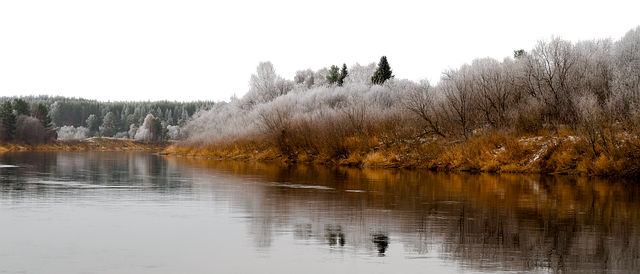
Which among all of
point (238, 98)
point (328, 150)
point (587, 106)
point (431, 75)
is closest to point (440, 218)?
point (587, 106)

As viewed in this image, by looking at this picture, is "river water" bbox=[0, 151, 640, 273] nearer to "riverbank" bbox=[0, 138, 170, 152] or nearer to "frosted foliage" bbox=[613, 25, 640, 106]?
"frosted foliage" bbox=[613, 25, 640, 106]

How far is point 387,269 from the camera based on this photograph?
391 inches

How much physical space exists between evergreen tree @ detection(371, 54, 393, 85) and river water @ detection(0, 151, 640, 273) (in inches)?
2664

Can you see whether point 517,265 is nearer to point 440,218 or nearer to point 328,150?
point 440,218

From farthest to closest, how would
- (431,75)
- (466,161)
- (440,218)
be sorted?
(431,75), (466,161), (440,218)

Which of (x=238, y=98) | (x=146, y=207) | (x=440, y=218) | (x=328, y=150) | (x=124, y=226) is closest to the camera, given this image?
(x=124, y=226)

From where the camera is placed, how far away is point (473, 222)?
1528cm

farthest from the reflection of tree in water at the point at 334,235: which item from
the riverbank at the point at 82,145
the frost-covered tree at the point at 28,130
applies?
the frost-covered tree at the point at 28,130

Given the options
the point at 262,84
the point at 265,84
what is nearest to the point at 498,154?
the point at 265,84

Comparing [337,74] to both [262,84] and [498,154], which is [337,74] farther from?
[498,154]

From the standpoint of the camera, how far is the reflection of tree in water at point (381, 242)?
11.5 m

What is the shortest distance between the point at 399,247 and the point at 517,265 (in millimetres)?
2299

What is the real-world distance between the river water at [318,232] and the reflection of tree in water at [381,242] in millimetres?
33

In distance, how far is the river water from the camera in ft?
33.7
